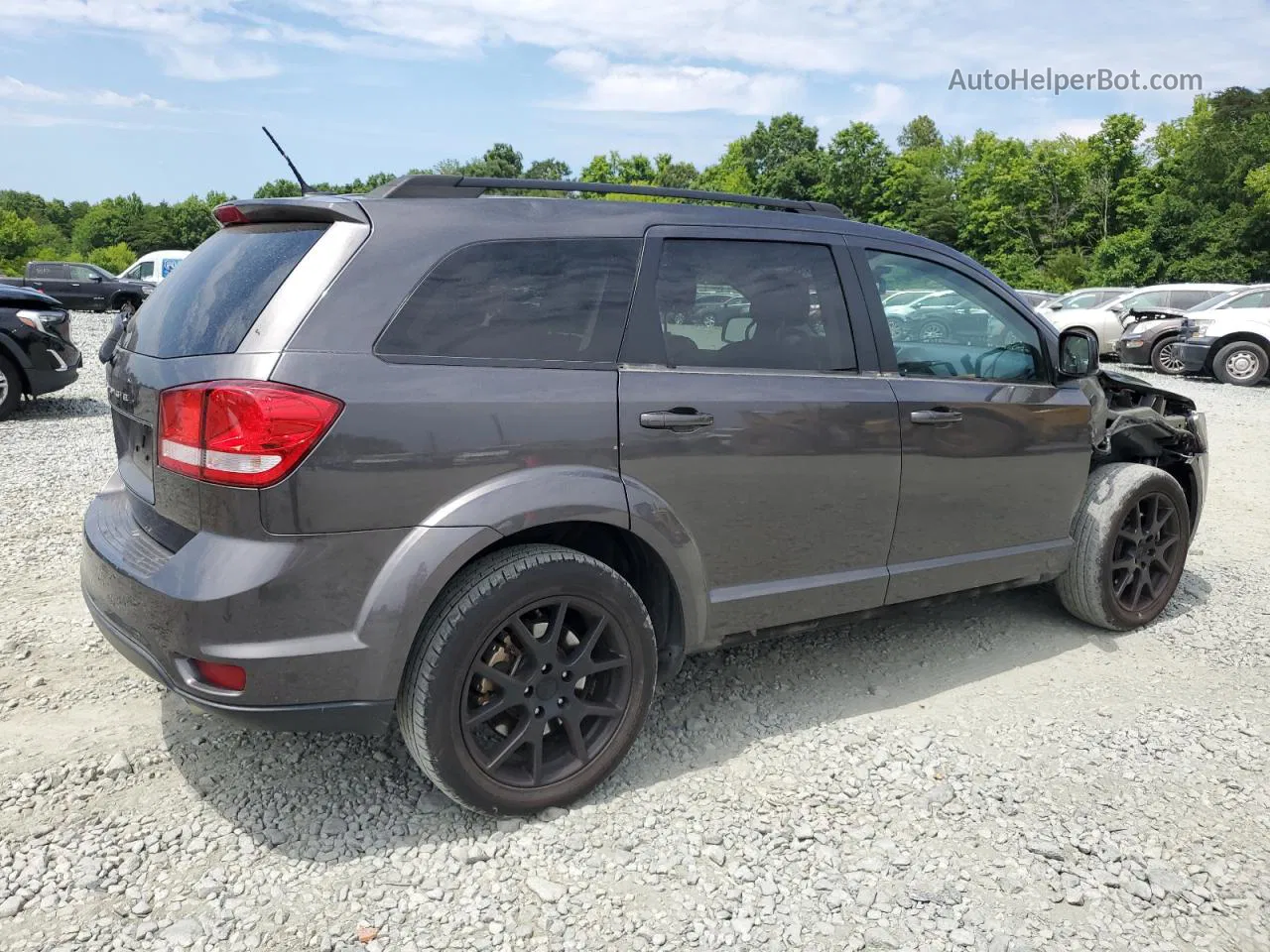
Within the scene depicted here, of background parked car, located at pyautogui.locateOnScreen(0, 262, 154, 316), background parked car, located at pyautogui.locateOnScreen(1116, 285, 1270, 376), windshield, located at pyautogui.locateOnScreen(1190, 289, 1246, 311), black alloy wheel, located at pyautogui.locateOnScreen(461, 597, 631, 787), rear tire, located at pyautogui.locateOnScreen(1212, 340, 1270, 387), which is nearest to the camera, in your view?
black alloy wheel, located at pyautogui.locateOnScreen(461, 597, 631, 787)

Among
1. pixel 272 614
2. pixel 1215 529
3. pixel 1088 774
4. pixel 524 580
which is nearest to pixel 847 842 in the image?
pixel 1088 774

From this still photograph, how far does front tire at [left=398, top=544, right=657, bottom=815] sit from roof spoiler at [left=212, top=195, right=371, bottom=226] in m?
1.08

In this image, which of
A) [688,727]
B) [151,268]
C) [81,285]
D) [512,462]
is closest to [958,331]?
[688,727]

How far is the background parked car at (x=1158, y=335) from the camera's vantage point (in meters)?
16.4

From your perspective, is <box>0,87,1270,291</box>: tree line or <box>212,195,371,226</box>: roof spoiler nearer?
<box>212,195,371,226</box>: roof spoiler

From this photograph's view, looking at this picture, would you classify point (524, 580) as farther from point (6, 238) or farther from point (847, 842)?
point (6, 238)

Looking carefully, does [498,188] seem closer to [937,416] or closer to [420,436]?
[420,436]

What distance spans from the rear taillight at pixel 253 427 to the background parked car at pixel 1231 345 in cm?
1660

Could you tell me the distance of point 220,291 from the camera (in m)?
2.83

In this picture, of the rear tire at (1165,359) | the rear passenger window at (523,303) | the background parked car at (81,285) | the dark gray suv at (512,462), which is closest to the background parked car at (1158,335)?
the rear tire at (1165,359)

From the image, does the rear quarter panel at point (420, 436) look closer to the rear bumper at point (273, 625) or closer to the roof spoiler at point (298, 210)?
the rear bumper at point (273, 625)

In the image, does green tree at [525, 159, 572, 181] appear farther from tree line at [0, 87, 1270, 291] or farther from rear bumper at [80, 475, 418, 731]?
rear bumper at [80, 475, 418, 731]

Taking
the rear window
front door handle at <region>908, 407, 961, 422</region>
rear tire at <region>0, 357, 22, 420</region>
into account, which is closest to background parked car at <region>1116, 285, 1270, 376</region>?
front door handle at <region>908, 407, 961, 422</region>

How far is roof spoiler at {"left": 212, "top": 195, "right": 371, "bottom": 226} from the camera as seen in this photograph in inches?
109
